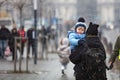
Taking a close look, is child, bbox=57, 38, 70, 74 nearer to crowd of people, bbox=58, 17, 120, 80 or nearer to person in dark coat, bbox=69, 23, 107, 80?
crowd of people, bbox=58, 17, 120, 80

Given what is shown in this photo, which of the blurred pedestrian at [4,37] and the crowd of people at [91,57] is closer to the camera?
the crowd of people at [91,57]

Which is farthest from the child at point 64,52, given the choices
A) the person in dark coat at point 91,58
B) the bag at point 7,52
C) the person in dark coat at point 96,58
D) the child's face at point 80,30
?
the person in dark coat at point 96,58

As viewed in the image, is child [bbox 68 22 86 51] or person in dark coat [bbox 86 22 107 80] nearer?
person in dark coat [bbox 86 22 107 80]

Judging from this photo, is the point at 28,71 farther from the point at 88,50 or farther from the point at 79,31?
the point at 88,50

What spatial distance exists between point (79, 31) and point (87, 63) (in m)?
2.14

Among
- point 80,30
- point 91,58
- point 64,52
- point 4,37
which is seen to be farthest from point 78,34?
point 4,37

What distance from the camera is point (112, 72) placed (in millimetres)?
23844

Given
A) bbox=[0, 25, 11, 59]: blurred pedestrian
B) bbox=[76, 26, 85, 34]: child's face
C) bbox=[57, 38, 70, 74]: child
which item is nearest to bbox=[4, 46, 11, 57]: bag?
bbox=[0, 25, 11, 59]: blurred pedestrian

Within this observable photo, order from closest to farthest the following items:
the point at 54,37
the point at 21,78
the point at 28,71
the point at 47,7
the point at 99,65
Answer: the point at 99,65, the point at 21,78, the point at 28,71, the point at 54,37, the point at 47,7

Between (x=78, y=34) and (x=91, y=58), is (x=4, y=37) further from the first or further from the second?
(x=91, y=58)

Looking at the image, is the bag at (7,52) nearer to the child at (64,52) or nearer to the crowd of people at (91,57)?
the child at (64,52)

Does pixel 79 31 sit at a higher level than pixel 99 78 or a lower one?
higher

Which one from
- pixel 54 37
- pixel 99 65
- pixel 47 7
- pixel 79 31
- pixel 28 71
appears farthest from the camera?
pixel 47 7

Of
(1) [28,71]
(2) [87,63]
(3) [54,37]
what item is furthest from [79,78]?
(3) [54,37]
